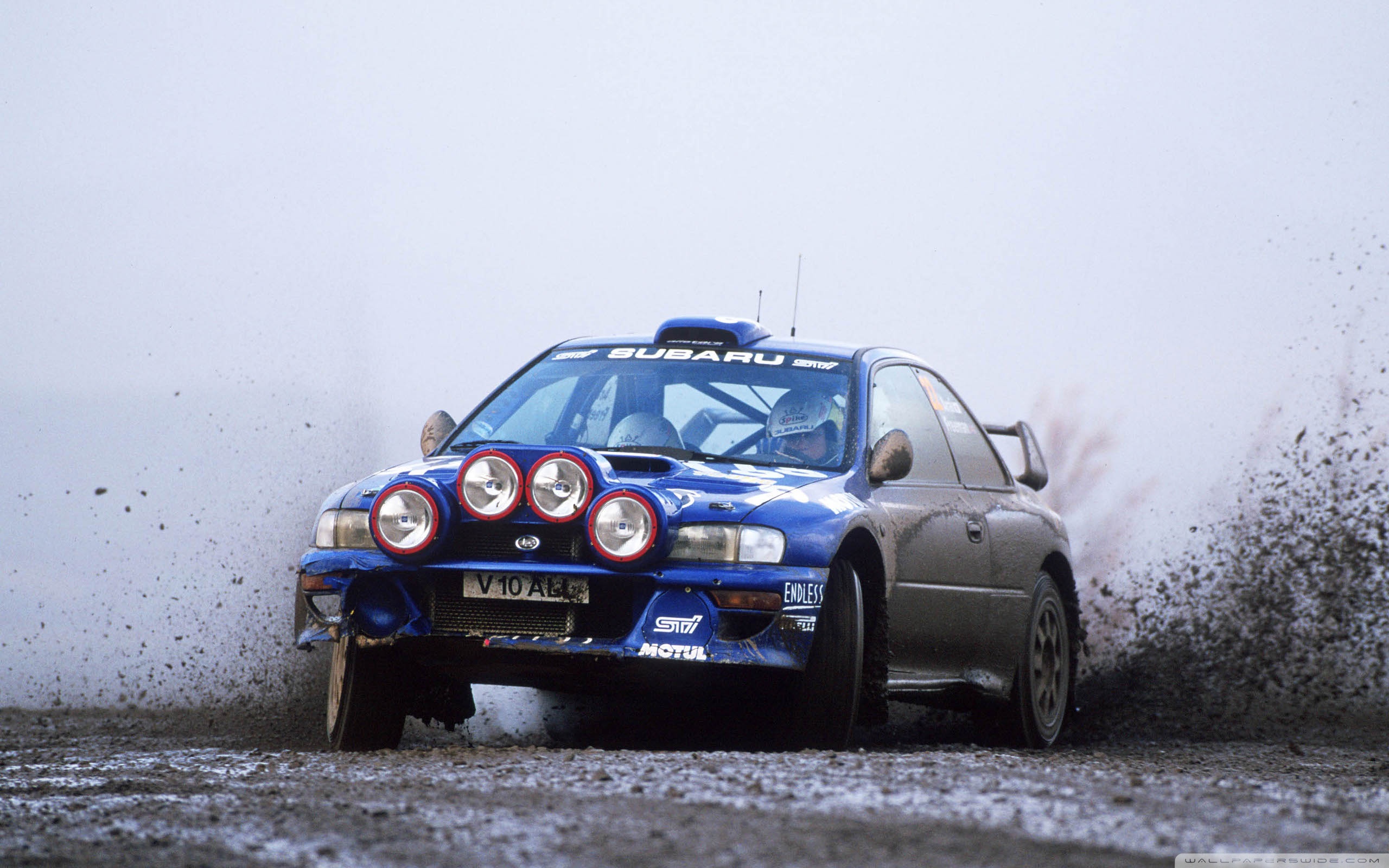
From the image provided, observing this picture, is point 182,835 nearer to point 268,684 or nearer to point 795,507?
point 795,507

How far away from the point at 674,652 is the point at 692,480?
593 millimetres

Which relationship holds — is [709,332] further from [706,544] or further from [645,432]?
[706,544]

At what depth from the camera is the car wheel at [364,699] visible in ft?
17.9

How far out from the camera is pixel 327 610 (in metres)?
5.37

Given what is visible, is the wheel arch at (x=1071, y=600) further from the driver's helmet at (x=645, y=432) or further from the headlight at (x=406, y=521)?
the headlight at (x=406, y=521)

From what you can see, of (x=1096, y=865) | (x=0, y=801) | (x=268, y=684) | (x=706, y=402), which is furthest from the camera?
(x=268, y=684)

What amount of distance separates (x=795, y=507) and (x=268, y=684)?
13.7 ft

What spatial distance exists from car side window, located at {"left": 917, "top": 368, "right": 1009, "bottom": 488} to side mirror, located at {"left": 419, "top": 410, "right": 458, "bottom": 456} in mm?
1937

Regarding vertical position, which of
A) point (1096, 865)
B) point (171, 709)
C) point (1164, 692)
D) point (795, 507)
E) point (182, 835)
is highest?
point (795, 507)

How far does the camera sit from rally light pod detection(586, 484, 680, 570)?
16.4 ft

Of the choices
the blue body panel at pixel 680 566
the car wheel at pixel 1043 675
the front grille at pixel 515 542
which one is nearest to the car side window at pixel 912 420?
the blue body panel at pixel 680 566

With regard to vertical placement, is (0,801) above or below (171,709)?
above

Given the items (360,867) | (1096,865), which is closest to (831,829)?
(1096,865)

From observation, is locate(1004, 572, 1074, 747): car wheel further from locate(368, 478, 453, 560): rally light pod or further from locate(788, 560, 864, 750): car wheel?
locate(368, 478, 453, 560): rally light pod
